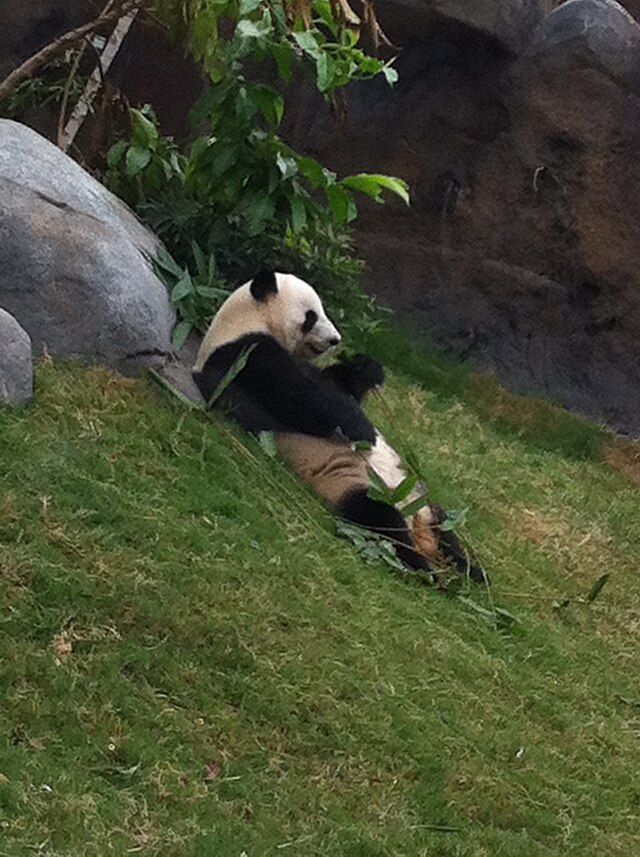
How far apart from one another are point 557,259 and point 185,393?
5083 millimetres

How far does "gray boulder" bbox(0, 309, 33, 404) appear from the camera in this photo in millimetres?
4801

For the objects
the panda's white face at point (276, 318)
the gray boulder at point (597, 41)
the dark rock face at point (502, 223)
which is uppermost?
the gray boulder at point (597, 41)

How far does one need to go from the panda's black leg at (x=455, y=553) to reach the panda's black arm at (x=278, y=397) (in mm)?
447

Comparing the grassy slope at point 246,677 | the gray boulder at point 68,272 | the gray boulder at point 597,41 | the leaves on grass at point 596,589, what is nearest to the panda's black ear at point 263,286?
the gray boulder at point 68,272

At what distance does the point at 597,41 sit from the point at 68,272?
5.59 metres

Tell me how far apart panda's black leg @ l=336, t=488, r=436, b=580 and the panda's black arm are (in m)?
0.37

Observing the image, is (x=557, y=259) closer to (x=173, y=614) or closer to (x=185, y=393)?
(x=185, y=393)

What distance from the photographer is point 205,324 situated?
21.5ft

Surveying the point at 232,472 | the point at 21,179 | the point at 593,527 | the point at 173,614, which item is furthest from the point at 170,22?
the point at 173,614

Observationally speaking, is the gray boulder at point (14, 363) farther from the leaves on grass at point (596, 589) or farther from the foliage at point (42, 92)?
the foliage at point (42, 92)

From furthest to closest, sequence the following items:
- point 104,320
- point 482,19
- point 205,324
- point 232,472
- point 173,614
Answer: point 482,19 → point 205,324 → point 104,320 → point 232,472 → point 173,614

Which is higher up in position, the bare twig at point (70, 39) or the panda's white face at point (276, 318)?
the bare twig at point (70, 39)

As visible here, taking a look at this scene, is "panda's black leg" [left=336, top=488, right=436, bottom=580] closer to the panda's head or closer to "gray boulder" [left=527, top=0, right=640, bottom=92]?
the panda's head

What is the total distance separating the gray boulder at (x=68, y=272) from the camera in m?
5.52
